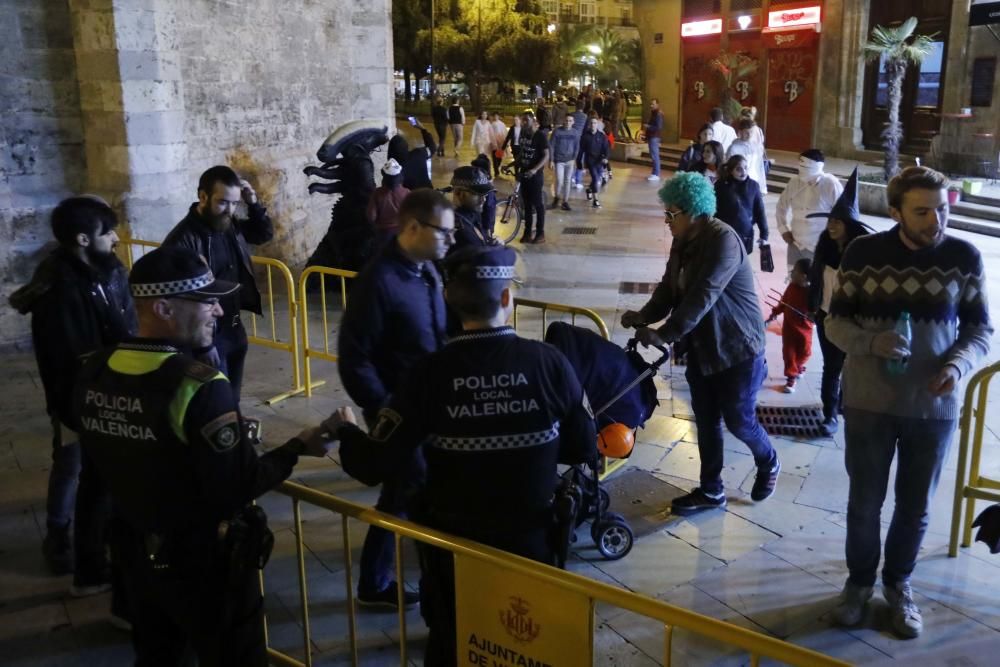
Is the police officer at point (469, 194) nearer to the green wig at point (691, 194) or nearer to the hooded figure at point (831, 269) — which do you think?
the green wig at point (691, 194)

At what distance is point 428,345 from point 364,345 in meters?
0.30

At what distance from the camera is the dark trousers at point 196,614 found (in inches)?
107

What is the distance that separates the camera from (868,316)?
3744 mm

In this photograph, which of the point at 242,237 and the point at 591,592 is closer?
the point at 591,592

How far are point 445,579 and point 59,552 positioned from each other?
8.42ft

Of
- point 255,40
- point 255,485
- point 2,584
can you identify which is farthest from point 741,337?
point 255,40

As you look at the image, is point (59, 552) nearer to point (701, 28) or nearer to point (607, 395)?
point (607, 395)

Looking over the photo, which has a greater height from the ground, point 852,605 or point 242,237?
point 242,237

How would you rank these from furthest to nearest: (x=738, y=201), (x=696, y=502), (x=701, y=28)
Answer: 1. (x=701, y=28)
2. (x=738, y=201)
3. (x=696, y=502)

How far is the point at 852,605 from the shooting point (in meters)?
3.91

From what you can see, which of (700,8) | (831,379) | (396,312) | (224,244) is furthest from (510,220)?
(700,8)

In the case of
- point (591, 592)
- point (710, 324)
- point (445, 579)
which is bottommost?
point (445, 579)

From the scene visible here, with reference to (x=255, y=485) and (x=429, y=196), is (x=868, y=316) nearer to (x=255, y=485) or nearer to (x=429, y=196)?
(x=429, y=196)

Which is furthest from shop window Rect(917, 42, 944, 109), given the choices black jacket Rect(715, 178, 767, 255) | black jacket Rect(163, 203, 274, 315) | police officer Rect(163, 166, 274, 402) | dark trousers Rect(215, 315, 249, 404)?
dark trousers Rect(215, 315, 249, 404)
